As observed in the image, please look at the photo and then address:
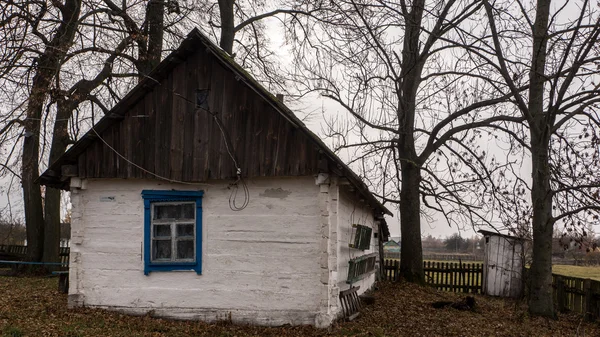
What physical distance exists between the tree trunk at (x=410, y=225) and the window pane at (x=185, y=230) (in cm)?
931

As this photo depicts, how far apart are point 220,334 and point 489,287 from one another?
13.3 m

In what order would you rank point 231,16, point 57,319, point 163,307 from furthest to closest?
1. point 231,16
2. point 163,307
3. point 57,319

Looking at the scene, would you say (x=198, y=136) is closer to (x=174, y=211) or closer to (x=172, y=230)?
(x=174, y=211)

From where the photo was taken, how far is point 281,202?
11.5m

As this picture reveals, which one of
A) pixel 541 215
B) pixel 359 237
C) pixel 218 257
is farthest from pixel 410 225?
pixel 218 257

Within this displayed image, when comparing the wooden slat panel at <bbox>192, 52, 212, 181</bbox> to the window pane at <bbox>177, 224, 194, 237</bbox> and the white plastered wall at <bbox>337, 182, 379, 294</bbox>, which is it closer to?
the window pane at <bbox>177, 224, 194, 237</bbox>

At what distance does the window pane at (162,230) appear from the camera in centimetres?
1207

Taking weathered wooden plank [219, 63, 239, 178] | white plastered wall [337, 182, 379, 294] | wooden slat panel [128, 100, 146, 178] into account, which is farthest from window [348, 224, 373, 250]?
wooden slat panel [128, 100, 146, 178]

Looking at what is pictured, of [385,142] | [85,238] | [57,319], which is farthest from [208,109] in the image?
[385,142]

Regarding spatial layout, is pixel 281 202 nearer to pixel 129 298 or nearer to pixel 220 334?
pixel 220 334

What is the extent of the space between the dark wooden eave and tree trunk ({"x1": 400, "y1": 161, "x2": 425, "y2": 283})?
253 inches

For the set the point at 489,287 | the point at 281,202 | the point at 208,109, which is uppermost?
the point at 208,109

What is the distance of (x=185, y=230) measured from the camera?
472 inches

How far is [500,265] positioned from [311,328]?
1203 cm
